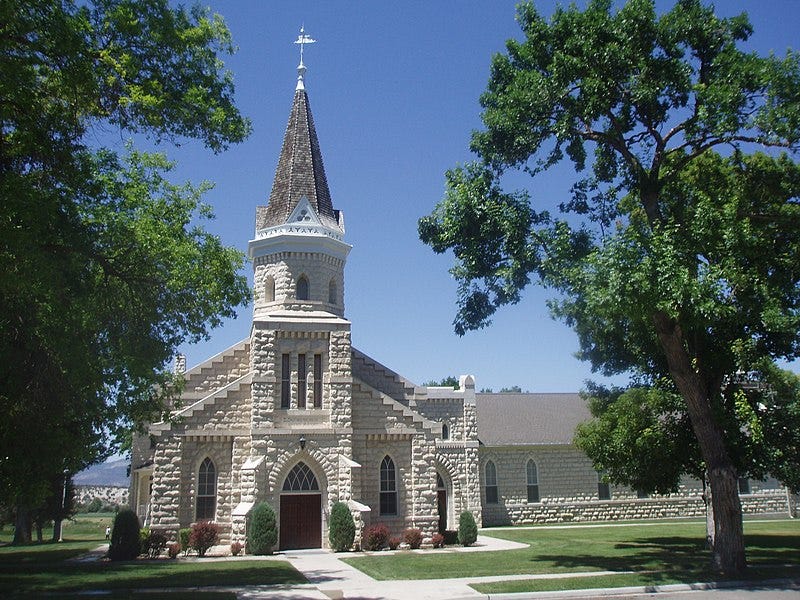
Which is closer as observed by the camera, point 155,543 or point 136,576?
point 136,576

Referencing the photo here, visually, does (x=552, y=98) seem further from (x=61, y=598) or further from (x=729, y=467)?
(x=61, y=598)

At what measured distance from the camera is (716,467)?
1722 centimetres

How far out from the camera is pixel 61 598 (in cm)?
1443

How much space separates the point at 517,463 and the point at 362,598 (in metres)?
24.6

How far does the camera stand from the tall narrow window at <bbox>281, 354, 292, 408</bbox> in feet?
87.4

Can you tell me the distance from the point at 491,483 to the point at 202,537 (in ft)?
59.9

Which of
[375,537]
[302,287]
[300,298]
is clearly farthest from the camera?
[302,287]

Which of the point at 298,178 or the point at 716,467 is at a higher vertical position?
the point at 298,178

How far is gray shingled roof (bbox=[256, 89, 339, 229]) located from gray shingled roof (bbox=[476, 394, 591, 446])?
15978 millimetres

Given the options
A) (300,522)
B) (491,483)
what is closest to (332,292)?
(300,522)

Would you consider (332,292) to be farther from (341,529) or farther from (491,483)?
(491,483)

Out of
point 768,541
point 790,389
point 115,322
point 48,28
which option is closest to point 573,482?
point 768,541

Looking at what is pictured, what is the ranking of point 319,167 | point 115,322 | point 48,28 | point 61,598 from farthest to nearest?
point 319,167, point 115,322, point 61,598, point 48,28

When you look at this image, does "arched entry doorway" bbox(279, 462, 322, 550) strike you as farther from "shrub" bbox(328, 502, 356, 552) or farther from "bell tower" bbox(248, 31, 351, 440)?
"bell tower" bbox(248, 31, 351, 440)
